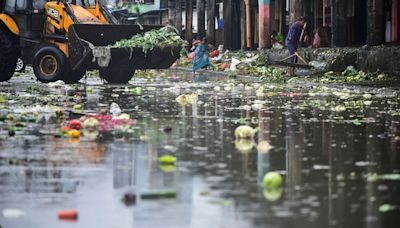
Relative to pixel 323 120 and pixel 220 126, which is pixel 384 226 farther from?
pixel 323 120

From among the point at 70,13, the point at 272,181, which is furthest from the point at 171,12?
the point at 272,181

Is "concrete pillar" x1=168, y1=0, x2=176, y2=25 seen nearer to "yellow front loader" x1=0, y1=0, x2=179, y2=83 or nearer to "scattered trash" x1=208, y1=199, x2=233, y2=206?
"yellow front loader" x1=0, y1=0, x2=179, y2=83

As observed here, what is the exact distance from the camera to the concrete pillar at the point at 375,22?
72.2 ft

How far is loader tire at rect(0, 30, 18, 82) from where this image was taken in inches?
832

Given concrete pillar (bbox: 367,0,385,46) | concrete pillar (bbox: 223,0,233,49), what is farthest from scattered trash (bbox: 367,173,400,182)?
concrete pillar (bbox: 223,0,233,49)

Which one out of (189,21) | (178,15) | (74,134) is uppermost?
(178,15)

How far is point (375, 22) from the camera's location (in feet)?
72.6

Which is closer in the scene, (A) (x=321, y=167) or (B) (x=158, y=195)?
(B) (x=158, y=195)

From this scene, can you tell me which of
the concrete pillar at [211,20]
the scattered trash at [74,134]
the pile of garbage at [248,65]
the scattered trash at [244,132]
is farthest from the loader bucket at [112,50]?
the concrete pillar at [211,20]

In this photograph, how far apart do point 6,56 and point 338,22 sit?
392 inches

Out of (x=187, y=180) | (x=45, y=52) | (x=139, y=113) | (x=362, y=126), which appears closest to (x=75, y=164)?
(x=187, y=180)

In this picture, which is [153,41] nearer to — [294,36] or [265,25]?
[294,36]

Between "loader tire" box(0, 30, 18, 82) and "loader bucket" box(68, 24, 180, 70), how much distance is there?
1.43 meters

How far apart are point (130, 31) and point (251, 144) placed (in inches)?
576
